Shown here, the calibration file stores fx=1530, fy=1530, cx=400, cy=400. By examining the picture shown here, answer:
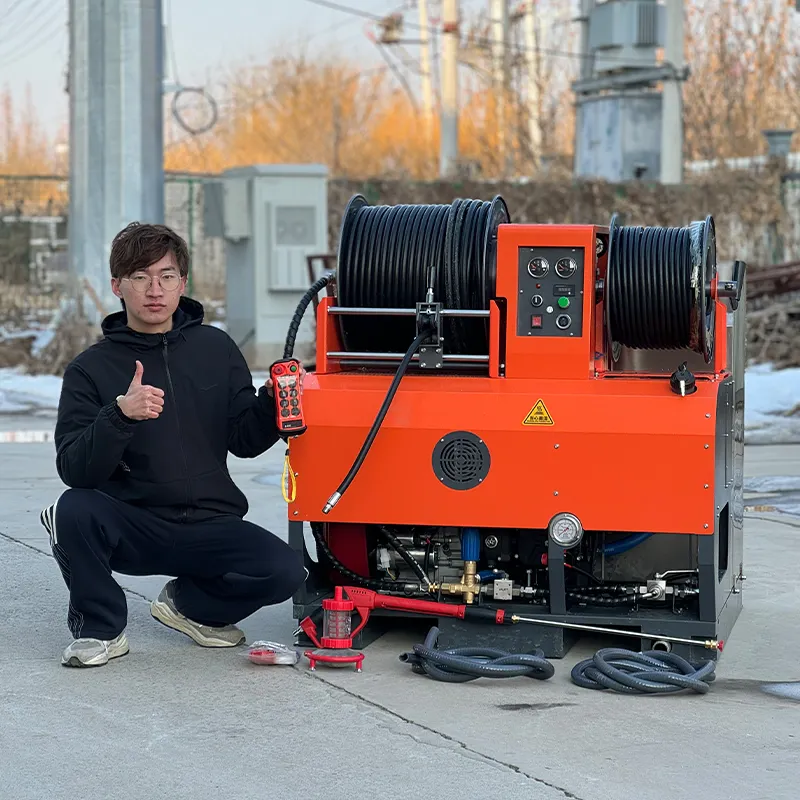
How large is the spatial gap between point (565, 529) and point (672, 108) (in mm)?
23305

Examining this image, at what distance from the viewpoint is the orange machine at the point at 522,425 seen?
4.98 meters

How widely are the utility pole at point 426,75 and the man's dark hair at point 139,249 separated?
47.0m

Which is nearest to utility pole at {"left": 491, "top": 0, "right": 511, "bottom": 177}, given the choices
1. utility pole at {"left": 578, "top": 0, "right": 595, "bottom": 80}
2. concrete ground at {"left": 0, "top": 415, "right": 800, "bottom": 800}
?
utility pole at {"left": 578, "top": 0, "right": 595, "bottom": 80}

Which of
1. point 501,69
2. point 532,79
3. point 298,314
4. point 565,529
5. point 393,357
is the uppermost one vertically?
point 501,69

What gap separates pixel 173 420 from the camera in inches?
201

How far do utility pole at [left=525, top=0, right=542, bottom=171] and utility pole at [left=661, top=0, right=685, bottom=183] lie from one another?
46.8ft

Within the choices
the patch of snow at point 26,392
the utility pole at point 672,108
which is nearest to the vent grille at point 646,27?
the utility pole at point 672,108

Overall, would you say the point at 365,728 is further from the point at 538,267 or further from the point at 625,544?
the point at 538,267

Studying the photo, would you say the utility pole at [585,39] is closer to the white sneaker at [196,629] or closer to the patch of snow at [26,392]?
the patch of snow at [26,392]

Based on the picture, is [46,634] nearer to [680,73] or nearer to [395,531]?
[395,531]

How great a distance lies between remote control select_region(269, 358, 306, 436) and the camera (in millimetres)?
4949

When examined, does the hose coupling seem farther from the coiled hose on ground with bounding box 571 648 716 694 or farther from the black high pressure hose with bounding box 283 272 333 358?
the coiled hose on ground with bounding box 571 648 716 694

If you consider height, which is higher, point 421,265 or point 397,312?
point 421,265

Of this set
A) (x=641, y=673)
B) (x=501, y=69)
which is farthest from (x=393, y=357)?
(x=501, y=69)
